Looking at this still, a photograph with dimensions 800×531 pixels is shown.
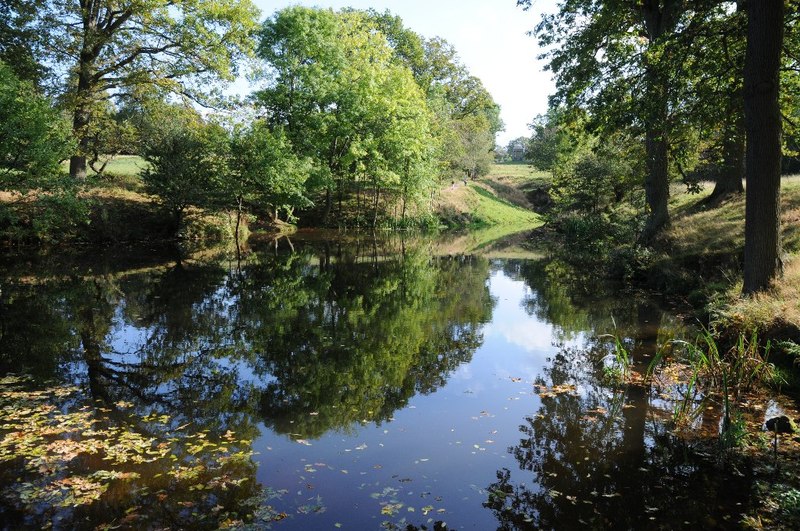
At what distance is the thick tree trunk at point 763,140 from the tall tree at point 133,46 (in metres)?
23.4

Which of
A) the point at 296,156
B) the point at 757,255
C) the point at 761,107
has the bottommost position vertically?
the point at 757,255

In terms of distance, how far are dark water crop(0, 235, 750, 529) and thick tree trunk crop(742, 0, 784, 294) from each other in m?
2.44

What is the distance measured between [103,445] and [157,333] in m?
5.59

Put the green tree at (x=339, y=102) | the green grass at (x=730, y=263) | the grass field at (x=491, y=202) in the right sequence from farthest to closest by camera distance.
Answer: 1. the grass field at (x=491, y=202)
2. the green tree at (x=339, y=102)
3. the green grass at (x=730, y=263)

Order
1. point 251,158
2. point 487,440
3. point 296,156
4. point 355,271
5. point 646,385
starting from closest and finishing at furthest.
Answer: point 487,440, point 646,385, point 355,271, point 251,158, point 296,156

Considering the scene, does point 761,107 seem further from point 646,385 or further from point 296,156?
point 296,156

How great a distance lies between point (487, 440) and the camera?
6781 mm

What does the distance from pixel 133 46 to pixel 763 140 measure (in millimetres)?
26679

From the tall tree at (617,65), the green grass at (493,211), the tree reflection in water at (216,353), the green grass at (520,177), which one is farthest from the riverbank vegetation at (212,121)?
the green grass at (520,177)

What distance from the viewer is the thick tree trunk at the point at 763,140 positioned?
9734 millimetres

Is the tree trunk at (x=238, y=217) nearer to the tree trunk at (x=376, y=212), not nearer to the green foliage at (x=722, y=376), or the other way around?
the tree trunk at (x=376, y=212)

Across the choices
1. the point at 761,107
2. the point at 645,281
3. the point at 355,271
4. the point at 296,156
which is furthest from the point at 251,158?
the point at 761,107

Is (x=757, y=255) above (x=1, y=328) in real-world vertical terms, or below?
above

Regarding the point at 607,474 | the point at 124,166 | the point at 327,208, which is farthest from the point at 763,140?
the point at 124,166
